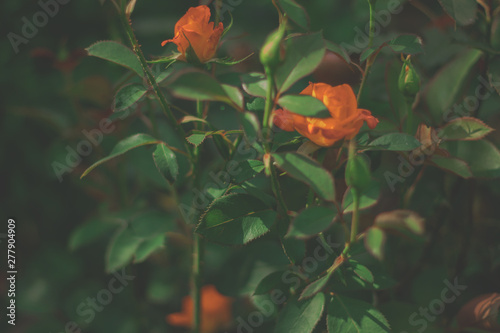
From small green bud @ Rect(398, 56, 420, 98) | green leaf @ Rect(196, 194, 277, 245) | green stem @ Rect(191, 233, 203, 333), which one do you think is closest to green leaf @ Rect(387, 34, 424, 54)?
small green bud @ Rect(398, 56, 420, 98)

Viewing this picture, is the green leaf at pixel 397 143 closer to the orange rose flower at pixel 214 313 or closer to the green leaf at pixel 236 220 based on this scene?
the green leaf at pixel 236 220

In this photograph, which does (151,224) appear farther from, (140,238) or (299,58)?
(299,58)

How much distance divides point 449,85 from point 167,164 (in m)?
0.47

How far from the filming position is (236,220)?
0.58m

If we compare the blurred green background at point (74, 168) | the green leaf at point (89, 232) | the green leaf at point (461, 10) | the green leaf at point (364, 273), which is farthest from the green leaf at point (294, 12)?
the green leaf at point (89, 232)

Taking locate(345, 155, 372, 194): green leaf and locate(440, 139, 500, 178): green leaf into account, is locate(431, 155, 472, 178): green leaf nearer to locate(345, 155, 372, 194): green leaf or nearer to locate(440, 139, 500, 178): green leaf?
locate(440, 139, 500, 178): green leaf

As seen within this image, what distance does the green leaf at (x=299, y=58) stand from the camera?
48 cm

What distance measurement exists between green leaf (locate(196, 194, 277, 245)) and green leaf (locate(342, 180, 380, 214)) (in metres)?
0.09

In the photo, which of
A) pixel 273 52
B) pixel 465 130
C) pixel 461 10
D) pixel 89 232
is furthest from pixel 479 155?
pixel 89 232

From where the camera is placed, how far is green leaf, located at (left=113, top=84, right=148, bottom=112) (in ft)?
1.91

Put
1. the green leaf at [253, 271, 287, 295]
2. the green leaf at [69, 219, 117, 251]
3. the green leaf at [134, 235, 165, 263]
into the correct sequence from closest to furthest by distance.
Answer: the green leaf at [253, 271, 287, 295] < the green leaf at [134, 235, 165, 263] < the green leaf at [69, 219, 117, 251]

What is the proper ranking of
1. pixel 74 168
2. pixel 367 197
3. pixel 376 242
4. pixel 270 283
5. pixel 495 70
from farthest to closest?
pixel 74 168
pixel 495 70
pixel 270 283
pixel 367 197
pixel 376 242

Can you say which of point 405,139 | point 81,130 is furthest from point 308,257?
point 81,130

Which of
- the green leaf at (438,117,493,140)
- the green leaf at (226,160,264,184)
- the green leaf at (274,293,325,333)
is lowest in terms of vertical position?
the green leaf at (274,293,325,333)
